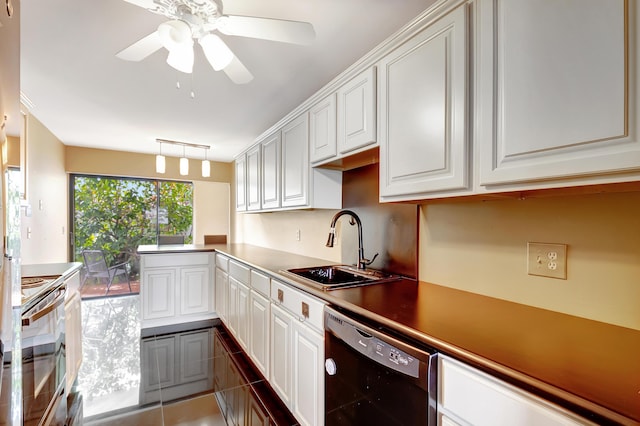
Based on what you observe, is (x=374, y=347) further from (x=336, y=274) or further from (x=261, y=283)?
(x=261, y=283)

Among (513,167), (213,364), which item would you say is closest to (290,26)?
(513,167)

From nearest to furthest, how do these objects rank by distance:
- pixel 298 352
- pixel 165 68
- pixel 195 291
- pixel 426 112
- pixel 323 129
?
1. pixel 426 112
2. pixel 298 352
3. pixel 165 68
4. pixel 323 129
5. pixel 195 291

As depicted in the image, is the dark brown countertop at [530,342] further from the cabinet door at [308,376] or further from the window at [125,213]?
the window at [125,213]

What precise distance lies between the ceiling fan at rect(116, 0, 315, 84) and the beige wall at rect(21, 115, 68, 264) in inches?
95.1

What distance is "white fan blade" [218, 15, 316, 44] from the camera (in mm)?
1166

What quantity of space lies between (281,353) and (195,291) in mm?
2065

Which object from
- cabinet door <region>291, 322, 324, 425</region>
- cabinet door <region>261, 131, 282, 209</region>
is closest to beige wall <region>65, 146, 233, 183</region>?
cabinet door <region>261, 131, 282, 209</region>

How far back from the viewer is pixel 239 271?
2775mm

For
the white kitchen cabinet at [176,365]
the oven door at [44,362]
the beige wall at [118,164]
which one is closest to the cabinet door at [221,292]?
the white kitchen cabinet at [176,365]

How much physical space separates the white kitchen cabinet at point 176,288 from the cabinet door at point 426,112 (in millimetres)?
2810

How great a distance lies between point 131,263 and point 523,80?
5315 millimetres

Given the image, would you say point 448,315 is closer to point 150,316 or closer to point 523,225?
point 523,225

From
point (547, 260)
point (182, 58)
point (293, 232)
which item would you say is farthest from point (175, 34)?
point (293, 232)

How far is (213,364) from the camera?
260 cm
